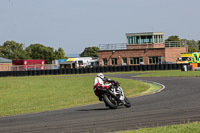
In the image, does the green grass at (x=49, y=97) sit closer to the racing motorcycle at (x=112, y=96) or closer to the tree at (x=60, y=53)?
the racing motorcycle at (x=112, y=96)

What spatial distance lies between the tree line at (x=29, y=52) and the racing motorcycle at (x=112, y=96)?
13311cm

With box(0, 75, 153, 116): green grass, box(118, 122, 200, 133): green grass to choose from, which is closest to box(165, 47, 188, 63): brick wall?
box(0, 75, 153, 116): green grass

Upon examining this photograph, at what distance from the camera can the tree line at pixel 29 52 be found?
489 ft

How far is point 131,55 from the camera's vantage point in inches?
2837

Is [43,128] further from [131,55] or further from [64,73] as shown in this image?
[131,55]

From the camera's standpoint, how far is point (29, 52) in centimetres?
15588

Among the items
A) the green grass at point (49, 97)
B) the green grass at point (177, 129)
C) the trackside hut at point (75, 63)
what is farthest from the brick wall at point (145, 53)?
the green grass at point (177, 129)

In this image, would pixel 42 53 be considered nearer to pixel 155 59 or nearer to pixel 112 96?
pixel 155 59

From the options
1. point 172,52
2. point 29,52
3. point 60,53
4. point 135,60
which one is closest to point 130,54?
point 135,60

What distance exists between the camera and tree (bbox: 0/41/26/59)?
14704cm

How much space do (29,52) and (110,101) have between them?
144 metres

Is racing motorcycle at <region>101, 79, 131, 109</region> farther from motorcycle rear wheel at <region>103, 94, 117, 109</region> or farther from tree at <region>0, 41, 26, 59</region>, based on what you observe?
tree at <region>0, 41, 26, 59</region>

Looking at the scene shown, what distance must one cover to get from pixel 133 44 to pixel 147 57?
13.1 ft

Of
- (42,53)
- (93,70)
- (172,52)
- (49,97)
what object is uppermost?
(42,53)
